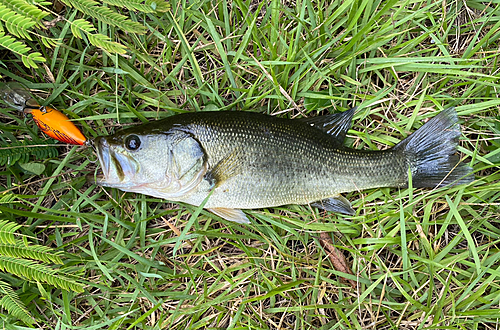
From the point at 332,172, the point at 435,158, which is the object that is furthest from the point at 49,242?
the point at 435,158

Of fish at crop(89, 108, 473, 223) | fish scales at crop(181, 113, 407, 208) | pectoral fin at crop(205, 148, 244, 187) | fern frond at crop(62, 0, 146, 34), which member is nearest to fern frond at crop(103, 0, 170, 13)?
fern frond at crop(62, 0, 146, 34)

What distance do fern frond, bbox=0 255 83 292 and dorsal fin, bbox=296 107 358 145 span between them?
8.41 feet

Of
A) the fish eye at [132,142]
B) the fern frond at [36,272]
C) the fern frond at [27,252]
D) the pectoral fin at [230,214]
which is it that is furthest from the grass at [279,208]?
the fish eye at [132,142]

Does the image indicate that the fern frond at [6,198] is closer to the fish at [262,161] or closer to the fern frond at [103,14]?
the fish at [262,161]

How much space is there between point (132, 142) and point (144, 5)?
119 centimetres

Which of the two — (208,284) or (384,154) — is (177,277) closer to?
(208,284)

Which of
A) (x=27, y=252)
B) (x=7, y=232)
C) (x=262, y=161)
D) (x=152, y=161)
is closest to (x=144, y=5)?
(x=152, y=161)

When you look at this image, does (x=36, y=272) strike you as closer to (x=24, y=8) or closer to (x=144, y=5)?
(x=24, y=8)

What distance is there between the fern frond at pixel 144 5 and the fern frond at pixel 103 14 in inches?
3.3

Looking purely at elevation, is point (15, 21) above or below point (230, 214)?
above

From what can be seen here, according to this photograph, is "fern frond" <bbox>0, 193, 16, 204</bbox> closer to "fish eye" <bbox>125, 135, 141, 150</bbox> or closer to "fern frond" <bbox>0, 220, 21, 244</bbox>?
"fern frond" <bbox>0, 220, 21, 244</bbox>

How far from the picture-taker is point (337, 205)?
123 inches

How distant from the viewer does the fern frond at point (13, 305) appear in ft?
9.12

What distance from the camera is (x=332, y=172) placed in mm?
3029
